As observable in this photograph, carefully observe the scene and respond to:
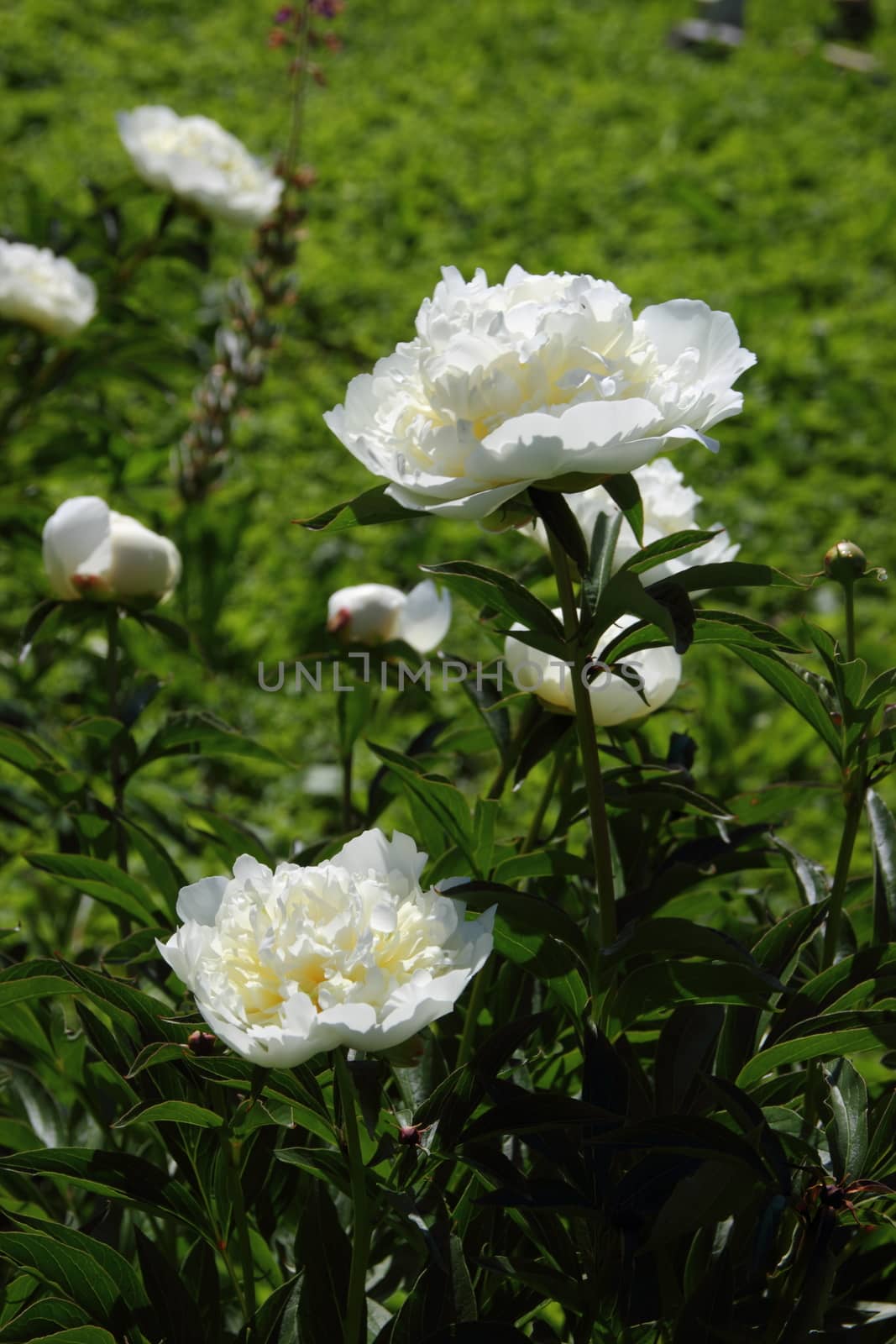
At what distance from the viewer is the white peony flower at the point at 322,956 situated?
25.3 inches

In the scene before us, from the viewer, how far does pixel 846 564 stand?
2.75 feet

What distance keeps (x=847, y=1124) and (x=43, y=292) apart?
4.32 ft

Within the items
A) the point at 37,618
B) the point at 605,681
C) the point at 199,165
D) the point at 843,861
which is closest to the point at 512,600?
the point at 605,681

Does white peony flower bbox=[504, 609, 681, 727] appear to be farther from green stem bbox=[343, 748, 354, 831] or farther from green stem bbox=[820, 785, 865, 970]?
green stem bbox=[343, 748, 354, 831]

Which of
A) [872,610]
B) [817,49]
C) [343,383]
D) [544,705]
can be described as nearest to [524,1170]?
[544,705]

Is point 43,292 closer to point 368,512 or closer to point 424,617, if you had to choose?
point 424,617

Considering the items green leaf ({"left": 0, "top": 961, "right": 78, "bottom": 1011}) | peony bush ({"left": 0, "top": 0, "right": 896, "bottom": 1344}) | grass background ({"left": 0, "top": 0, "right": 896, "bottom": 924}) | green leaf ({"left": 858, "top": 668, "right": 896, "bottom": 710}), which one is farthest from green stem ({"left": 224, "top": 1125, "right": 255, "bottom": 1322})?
grass background ({"left": 0, "top": 0, "right": 896, "bottom": 924})

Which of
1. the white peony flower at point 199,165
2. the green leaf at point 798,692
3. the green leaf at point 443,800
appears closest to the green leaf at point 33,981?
the green leaf at point 443,800

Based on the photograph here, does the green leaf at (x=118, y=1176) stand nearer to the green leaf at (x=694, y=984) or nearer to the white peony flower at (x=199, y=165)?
the green leaf at (x=694, y=984)

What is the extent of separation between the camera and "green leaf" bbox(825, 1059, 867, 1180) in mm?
790

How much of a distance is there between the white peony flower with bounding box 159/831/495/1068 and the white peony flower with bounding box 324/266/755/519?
0.65ft

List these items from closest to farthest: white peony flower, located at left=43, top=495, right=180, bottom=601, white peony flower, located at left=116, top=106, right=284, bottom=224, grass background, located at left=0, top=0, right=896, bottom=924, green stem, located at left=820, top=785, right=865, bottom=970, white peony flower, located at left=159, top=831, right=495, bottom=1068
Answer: white peony flower, located at left=159, top=831, right=495, bottom=1068 → green stem, located at left=820, top=785, right=865, bottom=970 → white peony flower, located at left=43, top=495, right=180, bottom=601 → white peony flower, located at left=116, top=106, right=284, bottom=224 → grass background, located at left=0, top=0, right=896, bottom=924

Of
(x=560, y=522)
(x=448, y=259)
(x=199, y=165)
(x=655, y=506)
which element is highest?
(x=560, y=522)

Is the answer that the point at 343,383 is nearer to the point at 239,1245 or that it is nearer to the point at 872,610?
the point at 872,610
